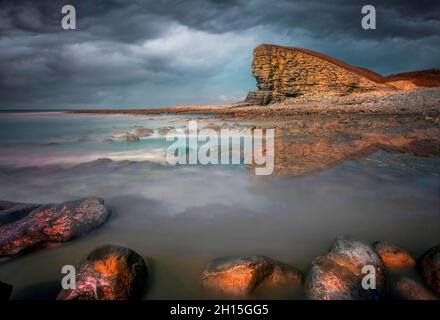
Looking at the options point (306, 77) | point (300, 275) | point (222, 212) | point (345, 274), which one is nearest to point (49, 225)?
point (222, 212)

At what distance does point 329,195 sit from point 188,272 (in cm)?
306

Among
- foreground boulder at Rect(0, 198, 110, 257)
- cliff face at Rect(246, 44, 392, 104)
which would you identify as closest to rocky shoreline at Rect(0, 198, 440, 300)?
foreground boulder at Rect(0, 198, 110, 257)

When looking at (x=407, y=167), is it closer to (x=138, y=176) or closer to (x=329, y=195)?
(x=329, y=195)

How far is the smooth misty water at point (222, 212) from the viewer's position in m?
3.22

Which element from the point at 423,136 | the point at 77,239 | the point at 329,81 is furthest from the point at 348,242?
the point at 329,81

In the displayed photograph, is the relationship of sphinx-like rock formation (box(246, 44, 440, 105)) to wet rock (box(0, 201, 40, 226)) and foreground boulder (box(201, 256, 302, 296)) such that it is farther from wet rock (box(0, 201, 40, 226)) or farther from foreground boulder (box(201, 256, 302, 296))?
wet rock (box(0, 201, 40, 226))

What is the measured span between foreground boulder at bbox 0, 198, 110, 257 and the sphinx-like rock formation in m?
32.7

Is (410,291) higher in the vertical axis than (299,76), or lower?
lower

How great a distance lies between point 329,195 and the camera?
4.84 metres

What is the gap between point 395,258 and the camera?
294 centimetres

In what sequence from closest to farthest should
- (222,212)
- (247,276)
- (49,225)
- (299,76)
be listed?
(247,276)
(49,225)
(222,212)
(299,76)

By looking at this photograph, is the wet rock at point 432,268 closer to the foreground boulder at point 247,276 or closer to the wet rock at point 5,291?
the foreground boulder at point 247,276

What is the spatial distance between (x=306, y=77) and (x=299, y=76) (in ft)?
3.53

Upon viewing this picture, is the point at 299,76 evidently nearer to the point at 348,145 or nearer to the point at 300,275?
the point at 348,145
